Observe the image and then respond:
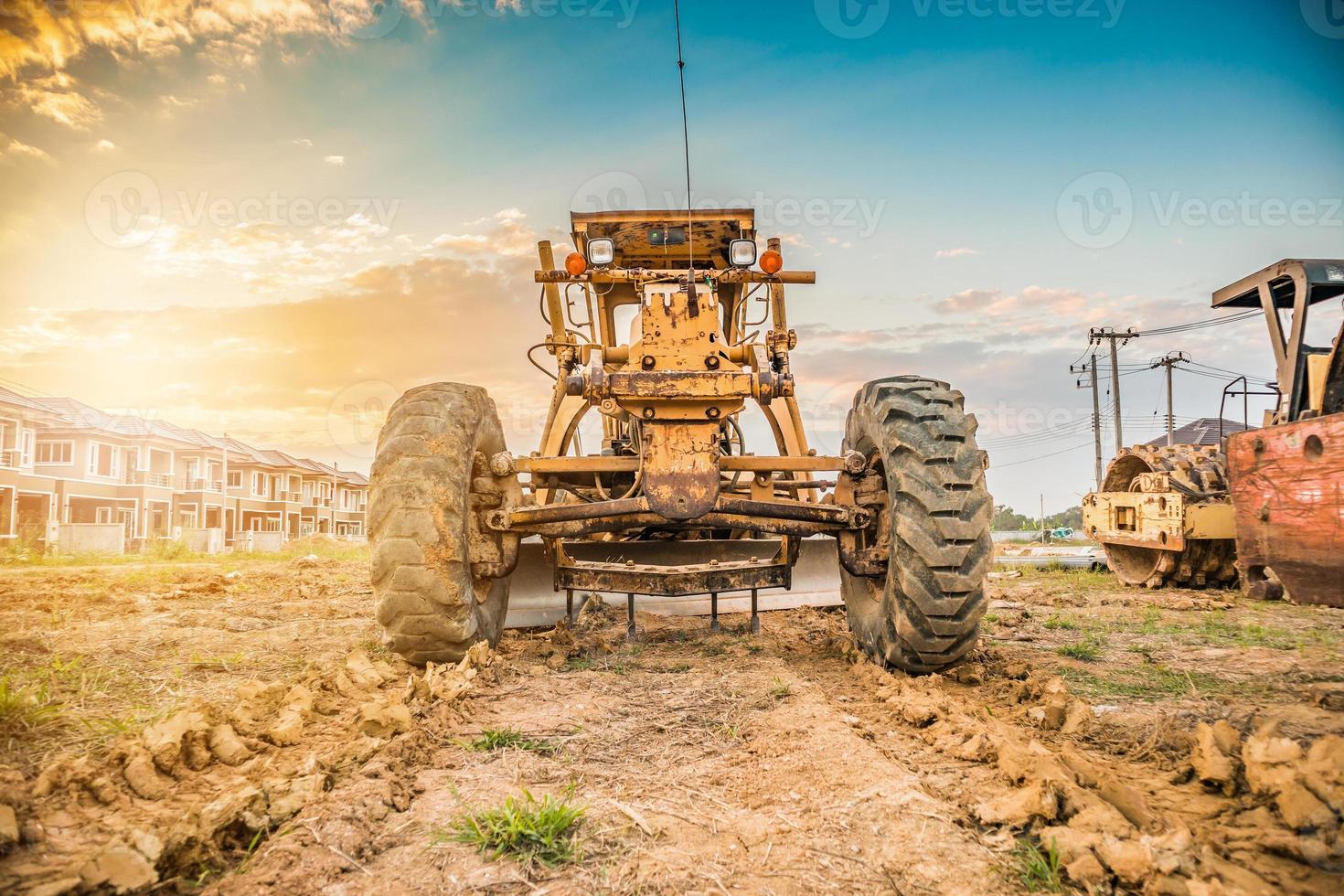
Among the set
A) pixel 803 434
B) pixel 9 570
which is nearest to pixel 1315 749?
pixel 803 434

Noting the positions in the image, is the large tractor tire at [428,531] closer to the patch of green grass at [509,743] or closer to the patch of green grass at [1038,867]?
the patch of green grass at [509,743]

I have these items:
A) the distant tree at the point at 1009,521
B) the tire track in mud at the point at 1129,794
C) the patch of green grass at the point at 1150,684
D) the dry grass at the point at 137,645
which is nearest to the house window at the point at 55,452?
the dry grass at the point at 137,645

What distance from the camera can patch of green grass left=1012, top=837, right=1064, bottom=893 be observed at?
1731 millimetres

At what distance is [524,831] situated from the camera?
195 centimetres

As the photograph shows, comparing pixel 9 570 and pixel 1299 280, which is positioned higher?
pixel 1299 280

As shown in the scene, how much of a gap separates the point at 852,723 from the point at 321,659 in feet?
10.0

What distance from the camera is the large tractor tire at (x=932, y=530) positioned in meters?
3.51

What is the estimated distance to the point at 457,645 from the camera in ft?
12.6

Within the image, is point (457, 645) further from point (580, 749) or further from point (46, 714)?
point (46, 714)

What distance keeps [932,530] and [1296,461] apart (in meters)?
3.70

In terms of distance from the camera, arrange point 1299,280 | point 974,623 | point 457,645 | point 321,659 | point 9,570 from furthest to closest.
→ 1. point 9,570
2. point 1299,280
3. point 321,659
4. point 457,645
5. point 974,623

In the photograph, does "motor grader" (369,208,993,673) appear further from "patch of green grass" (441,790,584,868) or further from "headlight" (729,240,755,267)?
"patch of green grass" (441,790,584,868)

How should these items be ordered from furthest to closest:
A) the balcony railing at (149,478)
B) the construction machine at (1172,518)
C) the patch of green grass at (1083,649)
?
1. the balcony railing at (149,478)
2. the construction machine at (1172,518)
3. the patch of green grass at (1083,649)

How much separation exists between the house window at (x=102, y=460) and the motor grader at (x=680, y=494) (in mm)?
36617
